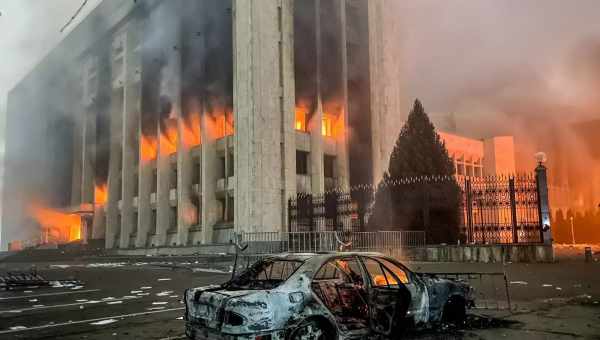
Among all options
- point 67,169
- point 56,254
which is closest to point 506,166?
point 56,254

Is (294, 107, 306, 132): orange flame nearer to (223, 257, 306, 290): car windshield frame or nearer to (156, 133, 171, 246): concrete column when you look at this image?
(156, 133, 171, 246): concrete column

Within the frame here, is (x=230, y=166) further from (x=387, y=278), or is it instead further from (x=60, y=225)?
(x=60, y=225)

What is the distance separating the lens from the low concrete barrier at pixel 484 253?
1784 cm

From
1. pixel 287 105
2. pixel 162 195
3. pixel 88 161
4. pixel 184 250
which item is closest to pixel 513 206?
pixel 287 105

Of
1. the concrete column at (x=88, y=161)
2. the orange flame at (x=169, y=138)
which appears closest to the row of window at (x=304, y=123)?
the orange flame at (x=169, y=138)

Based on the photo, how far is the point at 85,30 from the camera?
166ft

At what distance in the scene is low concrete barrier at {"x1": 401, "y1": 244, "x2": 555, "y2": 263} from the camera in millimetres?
17844

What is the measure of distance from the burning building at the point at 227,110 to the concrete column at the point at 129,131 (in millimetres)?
88

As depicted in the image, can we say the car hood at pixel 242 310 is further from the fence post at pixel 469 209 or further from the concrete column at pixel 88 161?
the concrete column at pixel 88 161

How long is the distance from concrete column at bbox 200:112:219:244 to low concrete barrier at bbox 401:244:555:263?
597 inches

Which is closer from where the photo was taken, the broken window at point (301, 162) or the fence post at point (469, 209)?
the fence post at point (469, 209)

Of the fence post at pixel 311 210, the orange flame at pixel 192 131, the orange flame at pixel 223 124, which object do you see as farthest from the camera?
the orange flame at pixel 192 131

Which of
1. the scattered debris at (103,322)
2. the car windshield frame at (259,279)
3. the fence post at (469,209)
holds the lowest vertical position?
the scattered debris at (103,322)

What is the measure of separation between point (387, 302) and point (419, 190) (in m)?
15.5
